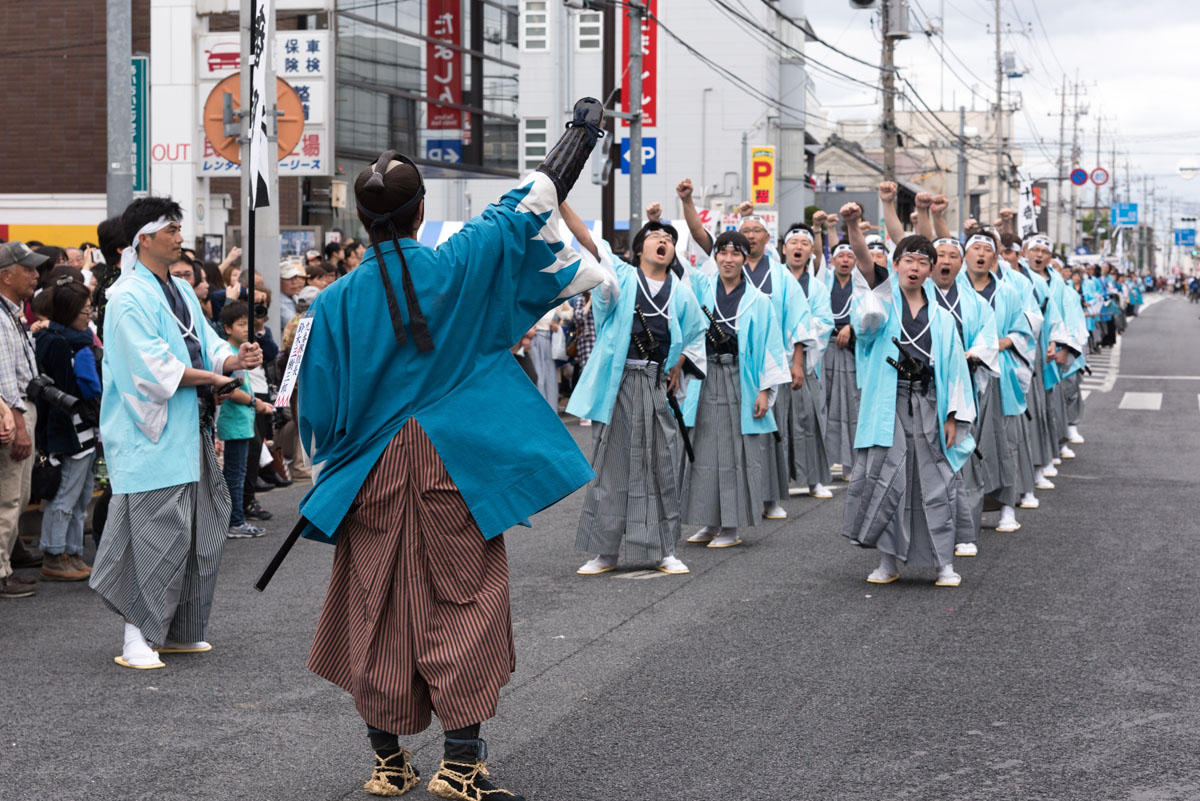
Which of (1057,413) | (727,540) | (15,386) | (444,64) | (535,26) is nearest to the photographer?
(15,386)

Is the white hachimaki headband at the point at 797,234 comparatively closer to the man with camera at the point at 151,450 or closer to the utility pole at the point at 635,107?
the man with camera at the point at 151,450

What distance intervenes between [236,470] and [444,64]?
55.8 feet

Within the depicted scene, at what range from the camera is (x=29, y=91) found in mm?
25312

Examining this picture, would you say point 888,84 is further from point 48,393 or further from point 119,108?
point 48,393

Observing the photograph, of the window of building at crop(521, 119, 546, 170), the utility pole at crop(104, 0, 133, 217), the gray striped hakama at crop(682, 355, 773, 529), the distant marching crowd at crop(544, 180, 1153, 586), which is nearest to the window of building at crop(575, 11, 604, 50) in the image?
→ the window of building at crop(521, 119, 546, 170)

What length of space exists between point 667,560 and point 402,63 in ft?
55.9

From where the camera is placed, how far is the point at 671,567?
796 cm

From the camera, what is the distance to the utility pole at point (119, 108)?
33.3 ft

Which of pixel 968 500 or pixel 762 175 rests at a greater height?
pixel 762 175

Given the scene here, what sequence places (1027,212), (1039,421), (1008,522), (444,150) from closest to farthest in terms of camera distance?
(1008,522) < (1039,421) < (1027,212) < (444,150)

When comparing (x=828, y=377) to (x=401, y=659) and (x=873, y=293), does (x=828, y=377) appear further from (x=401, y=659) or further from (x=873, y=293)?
(x=401, y=659)

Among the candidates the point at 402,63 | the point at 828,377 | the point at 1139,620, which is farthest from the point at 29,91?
the point at 1139,620

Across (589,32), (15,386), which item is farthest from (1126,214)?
(15,386)

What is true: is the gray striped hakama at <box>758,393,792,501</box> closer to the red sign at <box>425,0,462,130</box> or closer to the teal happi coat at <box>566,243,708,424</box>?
the teal happi coat at <box>566,243,708,424</box>
